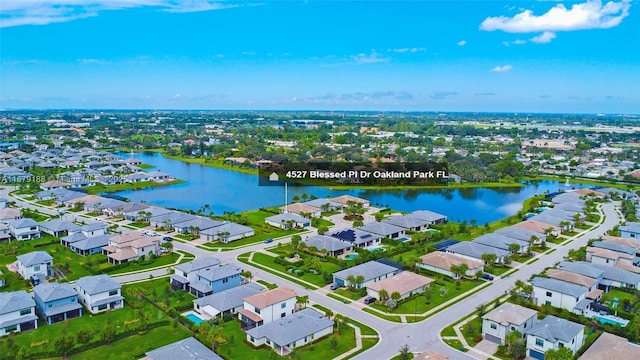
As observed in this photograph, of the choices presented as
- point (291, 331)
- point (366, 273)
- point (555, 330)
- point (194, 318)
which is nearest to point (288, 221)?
point (366, 273)

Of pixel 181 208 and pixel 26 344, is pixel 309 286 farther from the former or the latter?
pixel 181 208

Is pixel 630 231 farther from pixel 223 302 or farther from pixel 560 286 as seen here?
pixel 223 302

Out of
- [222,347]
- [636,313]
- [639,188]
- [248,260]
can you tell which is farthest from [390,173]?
[222,347]

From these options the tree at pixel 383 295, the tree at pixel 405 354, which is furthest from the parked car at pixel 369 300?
the tree at pixel 405 354

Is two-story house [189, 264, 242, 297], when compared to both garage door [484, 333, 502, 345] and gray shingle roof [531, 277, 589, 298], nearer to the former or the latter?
garage door [484, 333, 502, 345]

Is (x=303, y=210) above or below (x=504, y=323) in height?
below
